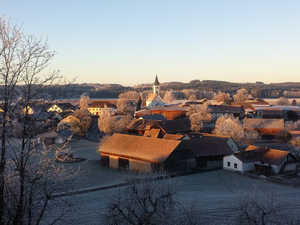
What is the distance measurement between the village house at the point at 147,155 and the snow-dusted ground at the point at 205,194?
1.13m

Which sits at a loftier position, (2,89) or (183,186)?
(2,89)

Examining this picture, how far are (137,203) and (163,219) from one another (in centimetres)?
92

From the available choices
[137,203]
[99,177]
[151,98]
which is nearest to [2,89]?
[137,203]

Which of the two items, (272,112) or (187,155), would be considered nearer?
(187,155)

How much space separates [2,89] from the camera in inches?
258

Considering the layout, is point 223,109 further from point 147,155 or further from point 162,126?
point 147,155

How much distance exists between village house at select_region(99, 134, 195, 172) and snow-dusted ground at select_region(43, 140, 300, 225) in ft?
3.72

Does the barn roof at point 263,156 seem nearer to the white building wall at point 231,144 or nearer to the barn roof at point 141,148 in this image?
the white building wall at point 231,144

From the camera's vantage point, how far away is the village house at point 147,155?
22.3 m

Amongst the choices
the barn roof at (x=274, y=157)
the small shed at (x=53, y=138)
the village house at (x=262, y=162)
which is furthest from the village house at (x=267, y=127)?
the small shed at (x=53, y=138)

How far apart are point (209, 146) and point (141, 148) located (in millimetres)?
5957

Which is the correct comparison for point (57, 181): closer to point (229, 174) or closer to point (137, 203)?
point (137, 203)

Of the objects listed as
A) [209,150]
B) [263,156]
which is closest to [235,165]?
[263,156]

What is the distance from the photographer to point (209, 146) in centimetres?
2634
